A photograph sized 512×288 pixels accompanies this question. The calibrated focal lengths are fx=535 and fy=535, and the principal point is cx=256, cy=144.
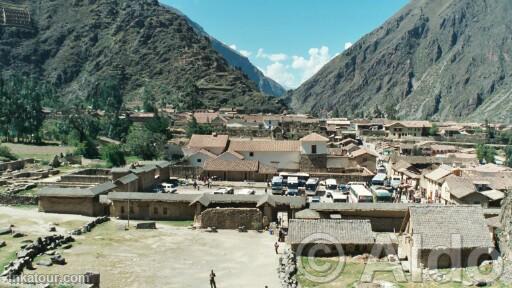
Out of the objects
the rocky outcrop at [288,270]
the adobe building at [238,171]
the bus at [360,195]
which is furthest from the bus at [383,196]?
the rocky outcrop at [288,270]

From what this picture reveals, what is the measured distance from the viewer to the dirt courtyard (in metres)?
28.6

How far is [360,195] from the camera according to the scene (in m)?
48.9

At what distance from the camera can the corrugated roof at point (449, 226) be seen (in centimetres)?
2966

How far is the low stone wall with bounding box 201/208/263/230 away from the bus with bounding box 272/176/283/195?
13414mm

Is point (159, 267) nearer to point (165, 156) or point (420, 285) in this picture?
point (420, 285)

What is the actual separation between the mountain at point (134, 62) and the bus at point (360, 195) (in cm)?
10158

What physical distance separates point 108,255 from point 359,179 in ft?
A: 117

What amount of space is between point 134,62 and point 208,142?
113627 millimetres

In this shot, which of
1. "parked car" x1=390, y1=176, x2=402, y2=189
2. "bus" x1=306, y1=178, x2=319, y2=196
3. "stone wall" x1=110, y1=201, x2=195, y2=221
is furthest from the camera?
"parked car" x1=390, y1=176, x2=402, y2=189

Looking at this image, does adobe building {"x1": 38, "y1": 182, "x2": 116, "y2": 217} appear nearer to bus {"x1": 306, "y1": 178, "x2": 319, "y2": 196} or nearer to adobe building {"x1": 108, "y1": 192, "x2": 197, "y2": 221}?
adobe building {"x1": 108, "y1": 192, "x2": 197, "y2": 221}

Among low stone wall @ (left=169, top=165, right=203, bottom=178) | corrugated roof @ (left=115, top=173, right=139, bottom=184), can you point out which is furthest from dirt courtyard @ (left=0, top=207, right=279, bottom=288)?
low stone wall @ (left=169, top=165, right=203, bottom=178)

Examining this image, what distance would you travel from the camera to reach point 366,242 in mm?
32031

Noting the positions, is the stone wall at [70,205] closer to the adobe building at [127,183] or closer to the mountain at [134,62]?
the adobe building at [127,183]

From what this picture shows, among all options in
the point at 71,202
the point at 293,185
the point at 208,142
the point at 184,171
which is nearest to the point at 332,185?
the point at 293,185
